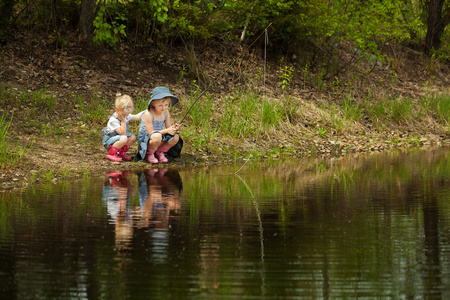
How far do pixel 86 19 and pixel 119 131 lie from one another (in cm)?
675

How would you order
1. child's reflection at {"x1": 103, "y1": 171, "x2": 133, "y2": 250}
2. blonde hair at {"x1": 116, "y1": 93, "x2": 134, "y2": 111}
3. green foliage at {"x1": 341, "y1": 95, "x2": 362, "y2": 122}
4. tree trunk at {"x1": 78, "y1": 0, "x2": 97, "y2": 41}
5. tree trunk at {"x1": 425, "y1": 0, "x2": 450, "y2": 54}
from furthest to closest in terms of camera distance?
tree trunk at {"x1": 425, "y1": 0, "x2": 450, "y2": 54}
tree trunk at {"x1": 78, "y1": 0, "x2": 97, "y2": 41}
green foliage at {"x1": 341, "y1": 95, "x2": 362, "y2": 122}
blonde hair at {"x1": 116, "y1": 93, "x2": 134, "y2": 111}
child's reflection at {"x1": 103, "y1": 171, "x2": 133, "y2": 250}

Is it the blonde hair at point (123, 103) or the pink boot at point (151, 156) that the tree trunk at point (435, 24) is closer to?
the pink boot at point (151, 156)

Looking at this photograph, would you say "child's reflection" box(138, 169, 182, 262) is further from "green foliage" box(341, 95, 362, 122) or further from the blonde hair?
"green foliage" box(341, 95, 362, 122)

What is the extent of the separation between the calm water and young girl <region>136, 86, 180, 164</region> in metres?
1.25

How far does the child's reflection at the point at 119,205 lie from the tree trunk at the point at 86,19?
7445 millimetres

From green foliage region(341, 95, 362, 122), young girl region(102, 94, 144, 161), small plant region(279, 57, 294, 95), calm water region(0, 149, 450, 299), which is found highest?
small plant region(279, 57, 294, 95)

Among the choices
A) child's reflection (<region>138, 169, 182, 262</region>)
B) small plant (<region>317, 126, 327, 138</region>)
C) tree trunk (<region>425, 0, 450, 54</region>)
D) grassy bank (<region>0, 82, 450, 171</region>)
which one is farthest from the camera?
tree trunk (<region>425, 0, 450, 54</region>)

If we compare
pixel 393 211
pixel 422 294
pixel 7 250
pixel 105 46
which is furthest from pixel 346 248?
pixel 105 46

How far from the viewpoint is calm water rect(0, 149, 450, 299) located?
13.7ft

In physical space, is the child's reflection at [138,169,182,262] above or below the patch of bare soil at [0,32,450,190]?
below

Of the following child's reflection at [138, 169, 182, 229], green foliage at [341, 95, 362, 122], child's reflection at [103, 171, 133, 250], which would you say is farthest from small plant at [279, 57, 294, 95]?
child's reflection at [103, 171, 133, 250]

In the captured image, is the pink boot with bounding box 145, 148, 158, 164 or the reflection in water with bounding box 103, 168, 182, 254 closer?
the reflection in water with bounding box 103, 168, 182, 254

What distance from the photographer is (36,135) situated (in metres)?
11.5

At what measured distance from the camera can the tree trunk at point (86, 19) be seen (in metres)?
15.9
